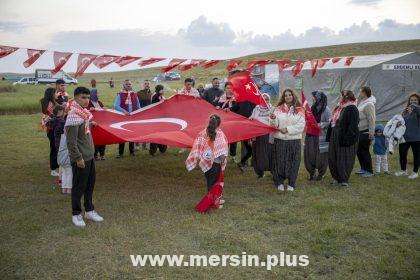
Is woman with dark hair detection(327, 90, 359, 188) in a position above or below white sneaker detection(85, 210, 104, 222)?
above

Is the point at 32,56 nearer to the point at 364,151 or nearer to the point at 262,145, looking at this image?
the point at 262,145

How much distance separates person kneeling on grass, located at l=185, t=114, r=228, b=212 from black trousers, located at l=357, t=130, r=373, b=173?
3.23 meters

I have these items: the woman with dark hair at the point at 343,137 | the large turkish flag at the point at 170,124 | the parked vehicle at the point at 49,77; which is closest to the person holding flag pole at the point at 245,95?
the large turkish flag at the point at 170,124

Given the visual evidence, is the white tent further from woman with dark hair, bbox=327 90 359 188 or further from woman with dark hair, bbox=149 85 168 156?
woman with dark hair, bbox=327 90 359 188

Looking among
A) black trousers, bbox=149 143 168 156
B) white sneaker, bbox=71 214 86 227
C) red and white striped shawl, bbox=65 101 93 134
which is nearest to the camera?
red and white striped shawl, bbox=65 101 93 134

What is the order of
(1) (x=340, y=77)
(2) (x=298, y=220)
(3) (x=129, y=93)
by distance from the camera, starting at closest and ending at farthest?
(2) (x=298, y=220)
(3) (x=129, y=93)
(1) (x=340, y=77)

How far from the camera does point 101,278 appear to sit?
382 centimetres

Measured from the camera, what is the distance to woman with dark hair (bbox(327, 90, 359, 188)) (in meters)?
6.68

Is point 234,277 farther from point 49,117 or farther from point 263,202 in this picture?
point 49,117

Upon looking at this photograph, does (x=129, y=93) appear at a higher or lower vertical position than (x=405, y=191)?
higher

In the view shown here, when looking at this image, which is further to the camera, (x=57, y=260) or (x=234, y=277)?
(x=57, y=260)

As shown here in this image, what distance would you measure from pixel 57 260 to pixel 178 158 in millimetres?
5455

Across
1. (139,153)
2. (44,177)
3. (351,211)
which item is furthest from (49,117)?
(351,211)

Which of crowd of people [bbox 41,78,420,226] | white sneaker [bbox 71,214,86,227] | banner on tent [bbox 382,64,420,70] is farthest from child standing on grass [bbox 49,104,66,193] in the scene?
banner on tent [bbox 382,64,420,70]
